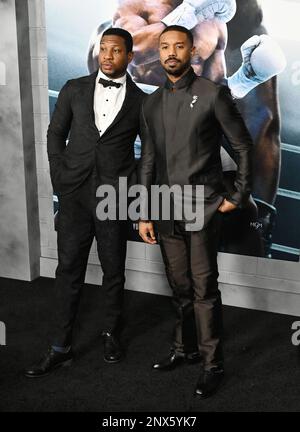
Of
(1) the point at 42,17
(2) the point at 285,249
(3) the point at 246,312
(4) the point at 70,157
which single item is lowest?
(3) the point at 246,312

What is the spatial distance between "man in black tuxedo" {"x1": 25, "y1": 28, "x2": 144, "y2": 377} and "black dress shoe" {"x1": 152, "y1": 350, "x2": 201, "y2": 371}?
50cm

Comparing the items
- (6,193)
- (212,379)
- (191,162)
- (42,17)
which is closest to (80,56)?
(42,17)

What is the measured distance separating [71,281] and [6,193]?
1.45 meters

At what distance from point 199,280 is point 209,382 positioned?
49 centimetres

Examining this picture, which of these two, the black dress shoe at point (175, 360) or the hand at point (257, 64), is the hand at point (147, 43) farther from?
the black dress shoe at point (175, 360)

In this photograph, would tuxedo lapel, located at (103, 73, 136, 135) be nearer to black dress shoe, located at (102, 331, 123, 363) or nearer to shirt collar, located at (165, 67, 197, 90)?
shirt collar, located at (165, 67, 197, 90)

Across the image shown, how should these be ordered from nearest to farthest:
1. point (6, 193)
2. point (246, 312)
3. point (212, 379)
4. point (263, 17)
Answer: point (212, 379) < point (263, 17) < point (246, 312) < point (6, 193)

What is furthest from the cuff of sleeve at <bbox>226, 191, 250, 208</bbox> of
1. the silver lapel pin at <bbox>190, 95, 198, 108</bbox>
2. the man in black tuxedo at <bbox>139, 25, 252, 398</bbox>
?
the silver lapel pin at <bbox>190, 95, 198, 108</bbox>

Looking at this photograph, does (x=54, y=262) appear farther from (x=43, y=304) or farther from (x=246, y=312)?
(x=246, y=312)

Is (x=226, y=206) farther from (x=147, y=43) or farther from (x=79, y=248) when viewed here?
(x=147, y=43)

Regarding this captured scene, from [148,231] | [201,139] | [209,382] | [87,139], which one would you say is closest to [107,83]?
[87,139]

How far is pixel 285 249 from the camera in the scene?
3432 millimetres

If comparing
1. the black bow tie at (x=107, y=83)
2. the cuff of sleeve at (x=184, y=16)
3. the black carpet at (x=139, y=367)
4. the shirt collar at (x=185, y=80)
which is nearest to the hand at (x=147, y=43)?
the cuff of sleeve at (x=184, y=16)

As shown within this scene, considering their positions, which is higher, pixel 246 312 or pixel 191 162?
pixel 191 162
